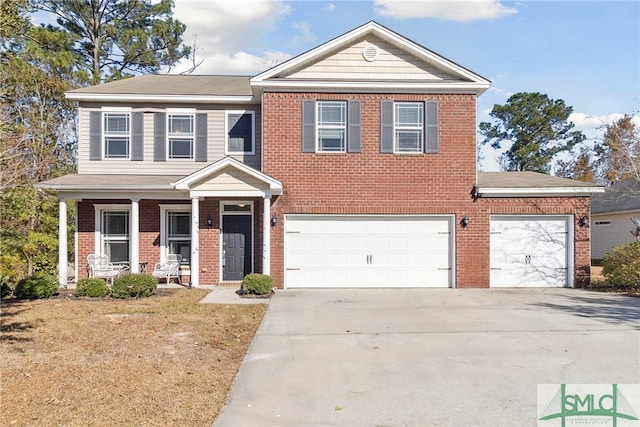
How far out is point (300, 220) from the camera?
13.9 meters

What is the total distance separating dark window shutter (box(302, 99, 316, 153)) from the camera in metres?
13.7

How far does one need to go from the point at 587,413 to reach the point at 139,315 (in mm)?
7943

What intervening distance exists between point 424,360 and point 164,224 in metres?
10.2

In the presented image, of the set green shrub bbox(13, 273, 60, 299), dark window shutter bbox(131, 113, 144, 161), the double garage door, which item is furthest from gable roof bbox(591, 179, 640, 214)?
green shrub bbox(13, 273, 60, 299)

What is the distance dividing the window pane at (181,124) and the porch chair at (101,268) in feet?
14.0

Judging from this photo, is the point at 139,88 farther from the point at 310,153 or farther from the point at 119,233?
the point at 310,153

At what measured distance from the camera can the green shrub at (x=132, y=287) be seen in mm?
11812

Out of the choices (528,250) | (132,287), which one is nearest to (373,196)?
(528,250)

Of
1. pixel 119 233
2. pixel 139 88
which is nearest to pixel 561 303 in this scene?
pixel 119 233

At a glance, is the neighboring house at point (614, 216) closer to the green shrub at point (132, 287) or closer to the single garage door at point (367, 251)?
the single garage door at point (367, 251)

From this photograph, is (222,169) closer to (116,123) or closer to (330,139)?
(330,139)

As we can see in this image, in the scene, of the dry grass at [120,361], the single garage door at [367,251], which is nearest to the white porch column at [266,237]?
the single garage door at [367,251]

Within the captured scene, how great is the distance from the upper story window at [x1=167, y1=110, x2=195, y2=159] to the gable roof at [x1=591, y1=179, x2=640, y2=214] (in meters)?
18.6

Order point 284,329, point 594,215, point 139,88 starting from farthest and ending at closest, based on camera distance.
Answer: point 594,215 < point 139,88 < point 284,329
